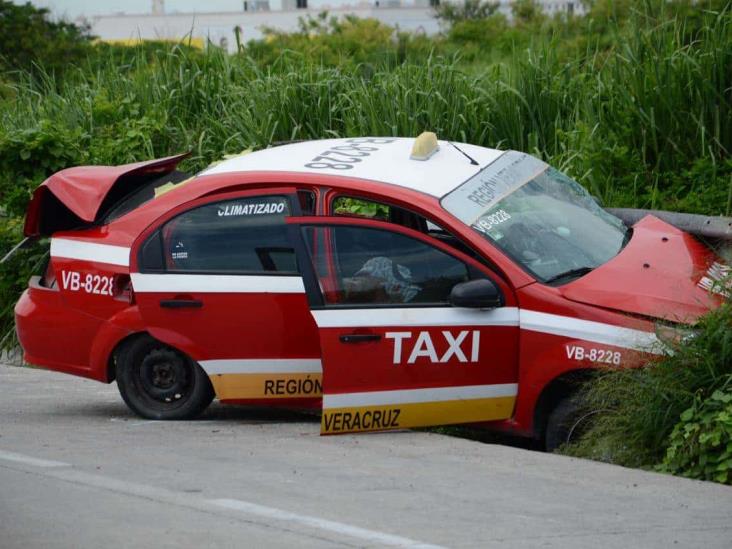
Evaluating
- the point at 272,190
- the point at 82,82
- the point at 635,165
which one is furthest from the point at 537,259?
the point at 82,82

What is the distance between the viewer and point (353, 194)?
8.29 m

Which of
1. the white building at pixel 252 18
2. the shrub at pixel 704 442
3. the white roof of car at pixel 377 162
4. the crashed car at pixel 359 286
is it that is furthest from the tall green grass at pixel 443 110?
the white building at pixel 252 18

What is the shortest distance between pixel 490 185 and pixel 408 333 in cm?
120

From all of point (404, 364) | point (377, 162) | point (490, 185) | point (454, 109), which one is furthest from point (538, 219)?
point (454, 109)

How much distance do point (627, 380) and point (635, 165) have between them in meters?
4.31

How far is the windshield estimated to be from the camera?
8008 millimetres

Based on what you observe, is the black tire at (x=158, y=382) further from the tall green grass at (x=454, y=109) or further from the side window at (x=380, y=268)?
the tall green grass at (x=454, y=109)

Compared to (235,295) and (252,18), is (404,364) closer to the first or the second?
(235,295)

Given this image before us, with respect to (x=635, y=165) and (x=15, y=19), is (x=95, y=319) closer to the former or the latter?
(x=635, y=165)

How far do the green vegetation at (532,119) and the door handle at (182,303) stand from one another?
8.14 ft

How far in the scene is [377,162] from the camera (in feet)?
28.2

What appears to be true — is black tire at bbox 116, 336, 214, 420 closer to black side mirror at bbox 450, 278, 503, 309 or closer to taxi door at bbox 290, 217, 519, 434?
taxi door at bbox 290, 217, 519, 434

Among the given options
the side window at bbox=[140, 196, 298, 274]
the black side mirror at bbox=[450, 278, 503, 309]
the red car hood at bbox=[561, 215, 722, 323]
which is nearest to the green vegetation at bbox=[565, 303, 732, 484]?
the red car hood at bbox=[561, 215, 722, 323]

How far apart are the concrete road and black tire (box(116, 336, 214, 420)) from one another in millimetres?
186
